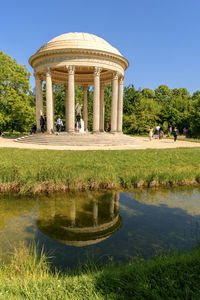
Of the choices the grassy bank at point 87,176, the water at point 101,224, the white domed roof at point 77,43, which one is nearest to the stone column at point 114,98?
the white domed roof at point 77,43

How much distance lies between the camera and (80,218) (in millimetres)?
7965

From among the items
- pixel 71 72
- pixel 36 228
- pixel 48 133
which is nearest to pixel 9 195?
pixel 36 228

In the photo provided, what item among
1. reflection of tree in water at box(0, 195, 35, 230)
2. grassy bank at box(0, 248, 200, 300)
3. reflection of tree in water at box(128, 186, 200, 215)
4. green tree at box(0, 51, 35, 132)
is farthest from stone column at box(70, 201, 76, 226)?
green tree at box(0, 51, 35, 132)

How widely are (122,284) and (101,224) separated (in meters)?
3.84

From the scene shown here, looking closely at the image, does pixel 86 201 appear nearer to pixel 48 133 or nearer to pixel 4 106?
pixel 48 133

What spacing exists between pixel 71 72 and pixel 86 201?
26526 mm

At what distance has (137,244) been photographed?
6074mm

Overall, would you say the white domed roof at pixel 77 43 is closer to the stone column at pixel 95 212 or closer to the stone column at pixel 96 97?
the stone column at pixel 96 97

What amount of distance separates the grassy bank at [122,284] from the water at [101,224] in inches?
49.0

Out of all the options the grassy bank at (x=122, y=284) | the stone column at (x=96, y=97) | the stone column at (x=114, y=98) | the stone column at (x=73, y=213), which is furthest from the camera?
the stone column at (x=114, y=98)

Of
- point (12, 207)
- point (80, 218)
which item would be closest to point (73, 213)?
point (80, 218)

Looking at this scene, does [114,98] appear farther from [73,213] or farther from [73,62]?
[73,213]

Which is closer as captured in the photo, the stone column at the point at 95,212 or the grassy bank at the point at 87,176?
the stone column at the point at 95,212

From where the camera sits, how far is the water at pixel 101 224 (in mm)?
5770
